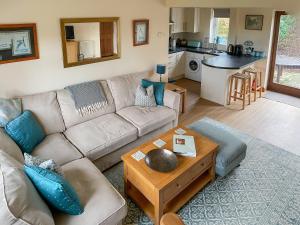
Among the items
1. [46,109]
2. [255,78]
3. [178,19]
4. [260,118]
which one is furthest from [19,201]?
[178,19]

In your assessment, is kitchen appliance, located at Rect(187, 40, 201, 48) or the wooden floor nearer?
the wooden floor

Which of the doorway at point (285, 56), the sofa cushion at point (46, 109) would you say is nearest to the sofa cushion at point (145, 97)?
the sofa cushion at point (46, 109)

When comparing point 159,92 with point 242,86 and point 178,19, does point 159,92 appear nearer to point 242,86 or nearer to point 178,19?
point 242,86

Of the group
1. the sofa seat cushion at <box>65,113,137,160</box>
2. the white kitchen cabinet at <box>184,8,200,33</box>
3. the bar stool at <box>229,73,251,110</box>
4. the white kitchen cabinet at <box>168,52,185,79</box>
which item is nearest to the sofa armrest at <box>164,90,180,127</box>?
the sofa seat cushion at <box>65,113,137,160</box>

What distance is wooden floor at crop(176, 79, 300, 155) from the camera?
4.03 metres

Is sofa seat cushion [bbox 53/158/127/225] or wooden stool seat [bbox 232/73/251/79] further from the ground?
wooden stool seat [bbox 232/73/251/79]

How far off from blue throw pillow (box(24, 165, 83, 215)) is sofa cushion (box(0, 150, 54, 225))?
0.17 ft

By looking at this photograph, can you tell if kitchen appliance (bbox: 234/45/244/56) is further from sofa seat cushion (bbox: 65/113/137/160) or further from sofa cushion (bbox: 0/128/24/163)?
sofa cushion (bbox: 0/128/24/163)

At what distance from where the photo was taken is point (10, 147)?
2.45 m

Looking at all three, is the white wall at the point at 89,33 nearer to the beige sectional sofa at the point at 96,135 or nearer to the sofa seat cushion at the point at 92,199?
the beige sectional sofa at the point at 96,135

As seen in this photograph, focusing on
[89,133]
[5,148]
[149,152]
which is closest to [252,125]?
[149,152]

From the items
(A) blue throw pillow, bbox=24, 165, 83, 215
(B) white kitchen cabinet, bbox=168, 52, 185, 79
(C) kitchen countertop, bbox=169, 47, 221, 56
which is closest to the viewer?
(A) blue throw pillow, bbox=24, 165, 83, 215

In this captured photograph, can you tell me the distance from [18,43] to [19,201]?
209 centimetres

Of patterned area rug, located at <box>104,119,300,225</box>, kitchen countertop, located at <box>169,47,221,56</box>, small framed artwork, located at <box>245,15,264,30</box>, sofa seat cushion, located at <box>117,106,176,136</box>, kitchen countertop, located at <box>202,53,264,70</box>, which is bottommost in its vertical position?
patterned area rug, located at <box>104,119,300,225</box>
